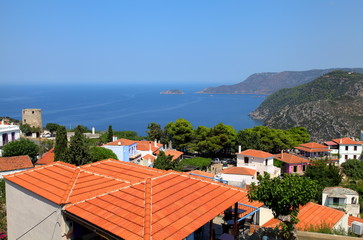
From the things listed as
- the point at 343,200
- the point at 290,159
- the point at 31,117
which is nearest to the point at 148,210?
the point at 343,200

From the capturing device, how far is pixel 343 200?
20125mm

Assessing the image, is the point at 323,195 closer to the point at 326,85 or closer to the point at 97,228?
the point at 97,228

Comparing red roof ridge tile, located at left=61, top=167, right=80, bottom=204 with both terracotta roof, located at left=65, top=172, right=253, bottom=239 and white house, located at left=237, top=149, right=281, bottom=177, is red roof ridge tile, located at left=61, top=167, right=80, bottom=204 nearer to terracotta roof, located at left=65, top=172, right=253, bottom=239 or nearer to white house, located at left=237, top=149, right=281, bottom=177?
terracotta roof, located at left=65, top=172, right=253, bottom=239

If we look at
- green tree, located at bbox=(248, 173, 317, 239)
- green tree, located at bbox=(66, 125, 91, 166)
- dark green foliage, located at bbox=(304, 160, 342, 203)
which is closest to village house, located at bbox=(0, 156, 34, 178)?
green tree, located at bbox=(66, 125, 91, 166)

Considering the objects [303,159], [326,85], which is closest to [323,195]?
[303,159]

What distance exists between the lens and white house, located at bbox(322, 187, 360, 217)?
20.1 meters

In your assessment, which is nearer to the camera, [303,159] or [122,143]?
[122,143]

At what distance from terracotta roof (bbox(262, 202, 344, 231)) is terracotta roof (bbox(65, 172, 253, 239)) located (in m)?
4.00

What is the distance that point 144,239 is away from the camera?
607 centimetres

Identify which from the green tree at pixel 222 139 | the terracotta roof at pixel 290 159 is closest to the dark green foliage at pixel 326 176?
the terracotta roof at pixel 290 159

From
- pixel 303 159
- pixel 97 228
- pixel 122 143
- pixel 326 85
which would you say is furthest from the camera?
pixel 326 85

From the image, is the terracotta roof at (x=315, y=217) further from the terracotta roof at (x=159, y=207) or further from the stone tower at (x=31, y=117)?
the stone tower at (x=31, y=117)

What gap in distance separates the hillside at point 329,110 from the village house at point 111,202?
65116 millimetres

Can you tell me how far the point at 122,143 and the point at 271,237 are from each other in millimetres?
20715
